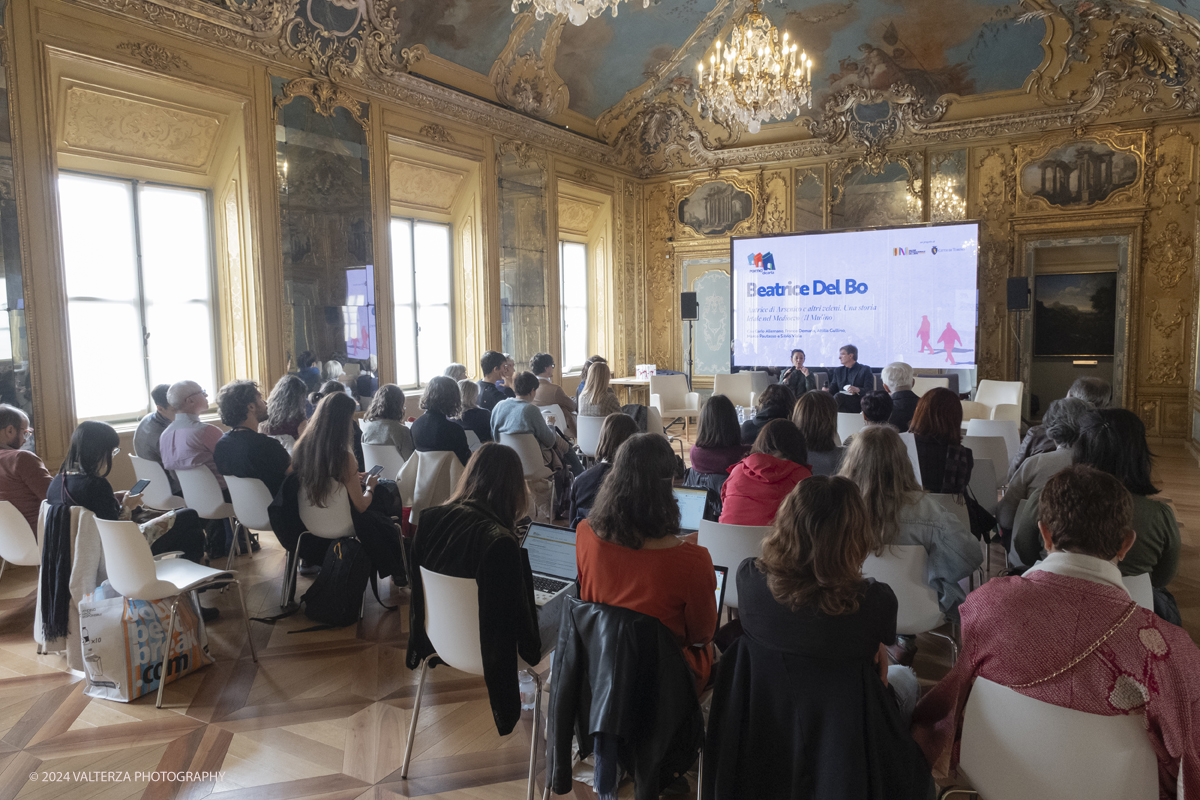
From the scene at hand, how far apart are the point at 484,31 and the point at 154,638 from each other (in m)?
7.42

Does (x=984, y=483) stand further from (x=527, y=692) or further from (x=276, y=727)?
(x=276, y=727)

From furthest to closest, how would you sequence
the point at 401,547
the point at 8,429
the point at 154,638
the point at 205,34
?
the point at 205,34
the point at 401,547
the point at 8,429
the point at 154,638

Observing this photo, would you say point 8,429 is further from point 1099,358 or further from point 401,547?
point 1099,358

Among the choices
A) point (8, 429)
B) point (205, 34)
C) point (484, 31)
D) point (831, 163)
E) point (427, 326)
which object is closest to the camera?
point (8, 429)

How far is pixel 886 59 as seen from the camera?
33.8ft

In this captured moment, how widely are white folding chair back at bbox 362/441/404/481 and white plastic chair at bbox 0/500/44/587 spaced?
5.84 feet

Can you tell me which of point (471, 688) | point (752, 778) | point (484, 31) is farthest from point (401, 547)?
point (484, 31)

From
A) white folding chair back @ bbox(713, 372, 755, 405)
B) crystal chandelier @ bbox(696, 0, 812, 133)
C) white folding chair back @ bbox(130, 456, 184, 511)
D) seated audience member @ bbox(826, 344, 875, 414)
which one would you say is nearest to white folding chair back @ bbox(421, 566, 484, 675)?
white folding chair back @ bbox(130, 456, 184, 511)

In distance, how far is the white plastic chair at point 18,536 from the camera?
393 centimetres

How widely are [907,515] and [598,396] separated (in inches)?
146

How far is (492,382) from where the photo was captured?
7.04 m

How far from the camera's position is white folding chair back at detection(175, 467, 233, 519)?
462 centimetres

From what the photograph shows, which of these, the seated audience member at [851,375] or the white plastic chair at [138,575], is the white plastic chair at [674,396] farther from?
the white plastic chair at [138,575]

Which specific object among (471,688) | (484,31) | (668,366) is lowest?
(471,688)
